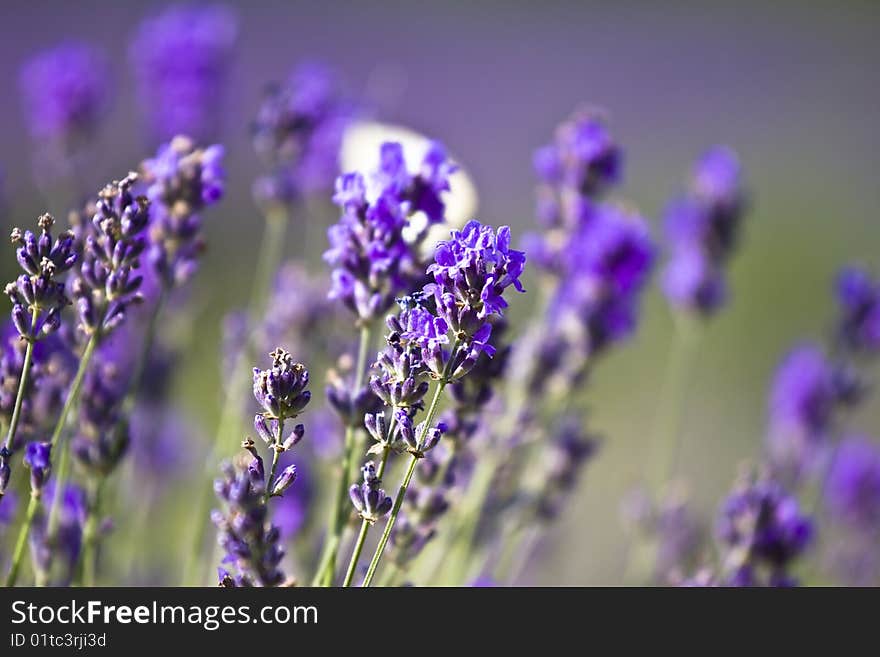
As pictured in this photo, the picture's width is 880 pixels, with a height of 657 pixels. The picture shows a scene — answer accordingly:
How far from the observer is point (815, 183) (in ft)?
21.5

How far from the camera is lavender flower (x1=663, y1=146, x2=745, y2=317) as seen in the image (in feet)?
6.57

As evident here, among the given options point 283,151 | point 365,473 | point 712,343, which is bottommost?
point 365,473

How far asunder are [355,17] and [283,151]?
7.69 m

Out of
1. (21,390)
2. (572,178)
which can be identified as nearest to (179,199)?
(21,390)

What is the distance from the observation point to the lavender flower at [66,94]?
200 cm

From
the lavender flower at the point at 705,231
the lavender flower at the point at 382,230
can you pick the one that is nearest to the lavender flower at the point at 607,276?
the lavender flower at the point at 705,231

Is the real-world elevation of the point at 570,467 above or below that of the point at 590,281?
below

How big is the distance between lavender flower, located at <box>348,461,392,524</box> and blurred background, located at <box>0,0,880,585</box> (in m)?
1.25

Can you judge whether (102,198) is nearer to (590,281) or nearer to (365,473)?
(365,473)

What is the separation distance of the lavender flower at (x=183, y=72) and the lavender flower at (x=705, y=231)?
0.99m

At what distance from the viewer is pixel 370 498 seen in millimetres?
961

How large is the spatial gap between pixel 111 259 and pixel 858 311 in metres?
1.41

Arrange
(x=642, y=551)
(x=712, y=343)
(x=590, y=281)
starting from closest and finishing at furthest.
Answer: (x=590, y=281)
(x=642, y=551)
(x=712, y=343)
